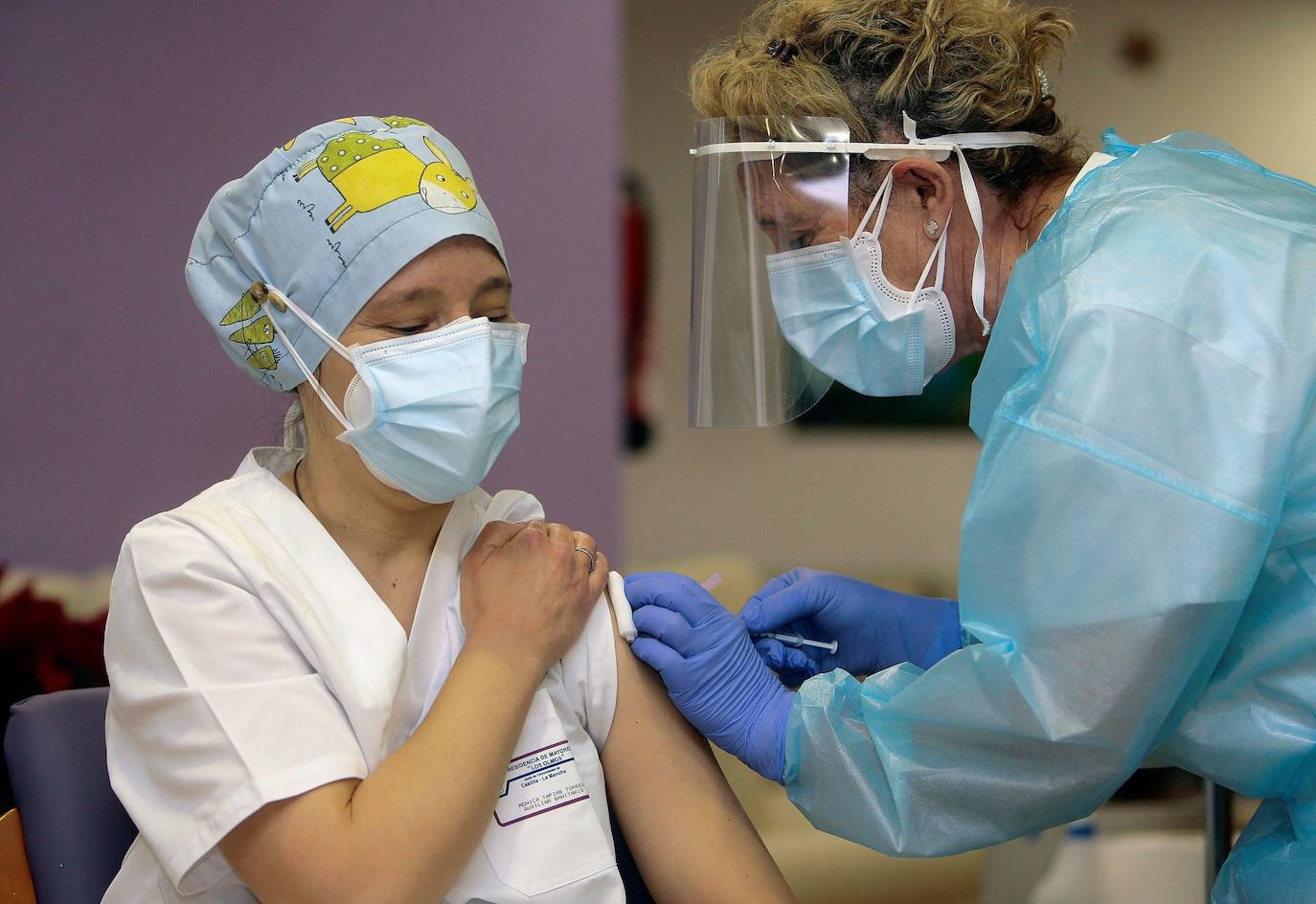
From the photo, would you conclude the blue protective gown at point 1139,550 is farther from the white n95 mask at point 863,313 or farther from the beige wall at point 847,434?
the beige wall at point 847,434

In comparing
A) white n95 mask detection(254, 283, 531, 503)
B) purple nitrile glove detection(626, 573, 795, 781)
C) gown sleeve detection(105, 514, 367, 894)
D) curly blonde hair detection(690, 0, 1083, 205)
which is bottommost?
purple nitrile glove detection(626, 573, 795, 781)

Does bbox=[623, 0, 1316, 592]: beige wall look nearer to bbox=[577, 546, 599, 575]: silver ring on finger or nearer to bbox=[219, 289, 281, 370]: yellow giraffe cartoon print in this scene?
bbox=[577, 546, 599, 575]: silver ring on finger

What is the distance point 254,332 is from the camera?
1348 millimetres

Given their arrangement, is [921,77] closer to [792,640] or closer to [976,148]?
[976,148]

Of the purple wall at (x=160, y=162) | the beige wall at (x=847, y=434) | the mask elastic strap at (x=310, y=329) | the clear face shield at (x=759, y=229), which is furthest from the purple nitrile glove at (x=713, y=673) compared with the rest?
the beige wall at (x=847, y=434)

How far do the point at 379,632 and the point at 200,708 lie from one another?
208 mm

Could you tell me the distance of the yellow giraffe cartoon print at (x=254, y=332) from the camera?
4.39 feet

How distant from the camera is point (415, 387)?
129 cm

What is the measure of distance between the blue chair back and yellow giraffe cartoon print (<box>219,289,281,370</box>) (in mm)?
444

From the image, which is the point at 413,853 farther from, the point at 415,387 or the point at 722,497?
the point at 722,497

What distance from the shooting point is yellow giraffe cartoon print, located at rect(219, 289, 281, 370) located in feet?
4.39

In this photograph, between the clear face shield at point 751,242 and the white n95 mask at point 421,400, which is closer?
the white n95 mask at point 421,400

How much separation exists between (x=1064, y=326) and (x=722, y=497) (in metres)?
2.55

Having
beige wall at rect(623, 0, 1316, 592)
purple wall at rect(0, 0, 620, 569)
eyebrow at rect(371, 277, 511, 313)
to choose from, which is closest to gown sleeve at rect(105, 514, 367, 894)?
eyebrow at rect(371, 277, 511, 313)
